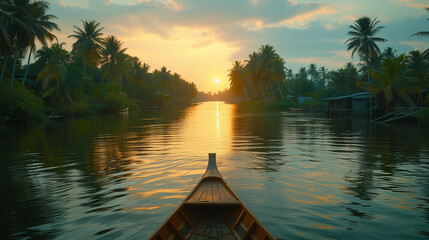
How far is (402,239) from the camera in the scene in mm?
5207

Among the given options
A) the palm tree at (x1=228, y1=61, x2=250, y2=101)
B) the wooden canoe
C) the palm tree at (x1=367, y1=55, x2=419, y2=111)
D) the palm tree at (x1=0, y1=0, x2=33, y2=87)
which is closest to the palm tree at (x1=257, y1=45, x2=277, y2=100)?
the palm tree at (x1=228, y1=61, x2=250, y2=101)

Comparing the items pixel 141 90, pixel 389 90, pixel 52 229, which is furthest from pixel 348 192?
pixel 141 90

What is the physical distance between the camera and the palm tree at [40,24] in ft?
108

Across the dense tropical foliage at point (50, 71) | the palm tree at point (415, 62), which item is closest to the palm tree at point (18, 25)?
the dense tropical foliage at point (50, 71)

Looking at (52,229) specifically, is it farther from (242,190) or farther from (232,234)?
(242,190)

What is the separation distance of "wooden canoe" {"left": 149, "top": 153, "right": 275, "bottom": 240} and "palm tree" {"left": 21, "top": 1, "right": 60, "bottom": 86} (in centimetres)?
3501

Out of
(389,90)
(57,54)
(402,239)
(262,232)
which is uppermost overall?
(57,54)

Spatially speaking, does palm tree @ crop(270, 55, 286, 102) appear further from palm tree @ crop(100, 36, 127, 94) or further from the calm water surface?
the calm water surface

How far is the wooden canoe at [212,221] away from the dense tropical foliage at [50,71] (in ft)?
92.0

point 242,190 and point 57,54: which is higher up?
point 57,54

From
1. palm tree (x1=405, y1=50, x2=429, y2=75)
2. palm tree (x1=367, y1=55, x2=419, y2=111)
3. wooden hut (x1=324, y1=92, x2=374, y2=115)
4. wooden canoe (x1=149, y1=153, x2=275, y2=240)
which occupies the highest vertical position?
palm tree (x1=405, y1=50, x2=429, y2=75)

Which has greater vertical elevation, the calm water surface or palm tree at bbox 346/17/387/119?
palm tree at bbox 346/17/387/119

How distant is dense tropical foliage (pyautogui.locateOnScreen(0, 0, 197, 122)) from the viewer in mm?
30281

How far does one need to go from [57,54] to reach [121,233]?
168 feet
